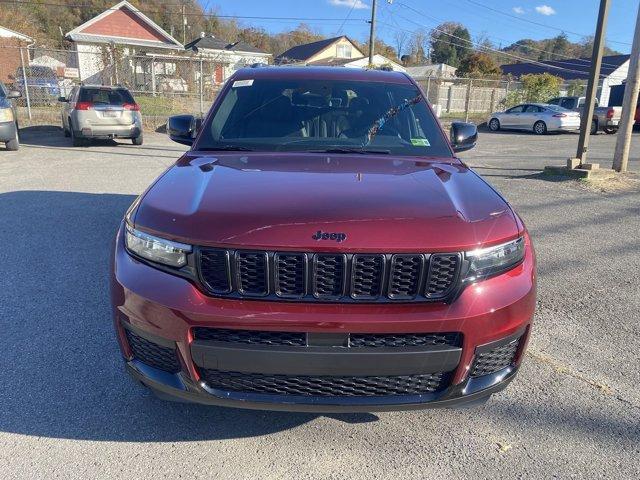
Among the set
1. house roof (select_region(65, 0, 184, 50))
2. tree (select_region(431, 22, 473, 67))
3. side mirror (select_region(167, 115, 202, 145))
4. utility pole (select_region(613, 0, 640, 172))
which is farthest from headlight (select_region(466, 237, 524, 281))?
tree (select_region(431, 22, 473, 67))

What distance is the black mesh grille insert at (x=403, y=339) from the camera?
2.09 m

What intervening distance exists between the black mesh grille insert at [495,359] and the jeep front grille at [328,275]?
343 millimetres

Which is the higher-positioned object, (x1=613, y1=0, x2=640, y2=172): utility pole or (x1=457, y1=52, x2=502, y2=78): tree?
(x1=457, y1=52, x2=502, y2=78): tree

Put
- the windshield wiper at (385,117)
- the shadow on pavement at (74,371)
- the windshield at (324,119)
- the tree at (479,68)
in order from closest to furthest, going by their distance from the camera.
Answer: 1. the shadow on pavement at (74,371)
2. the windshield at (324,119)
3. the windshield wiper at (385,117)
4. the tree at (479,68)

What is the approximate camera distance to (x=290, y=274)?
2107 mm

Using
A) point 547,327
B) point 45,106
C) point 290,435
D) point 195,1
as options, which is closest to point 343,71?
point 547,327

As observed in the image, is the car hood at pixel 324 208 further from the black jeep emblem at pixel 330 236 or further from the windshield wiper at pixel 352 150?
the windshield wiper at pixel 352 150

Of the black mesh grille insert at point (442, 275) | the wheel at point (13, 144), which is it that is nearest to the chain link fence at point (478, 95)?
the wheel at point (13, 144)

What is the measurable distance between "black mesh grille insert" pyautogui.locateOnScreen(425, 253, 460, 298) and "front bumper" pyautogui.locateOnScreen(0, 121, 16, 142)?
1238 cm

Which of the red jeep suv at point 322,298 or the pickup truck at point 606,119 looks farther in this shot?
the pickup truck at point 606,119

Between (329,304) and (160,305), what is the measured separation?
71 cm

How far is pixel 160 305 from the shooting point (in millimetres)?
2141

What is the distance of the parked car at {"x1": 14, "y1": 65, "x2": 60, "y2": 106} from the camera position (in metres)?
18.4

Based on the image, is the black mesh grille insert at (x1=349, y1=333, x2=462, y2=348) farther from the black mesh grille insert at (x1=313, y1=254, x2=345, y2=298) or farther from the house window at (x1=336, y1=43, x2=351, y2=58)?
the house window at (x1=336, y1=43, x2=351, y2=58)
